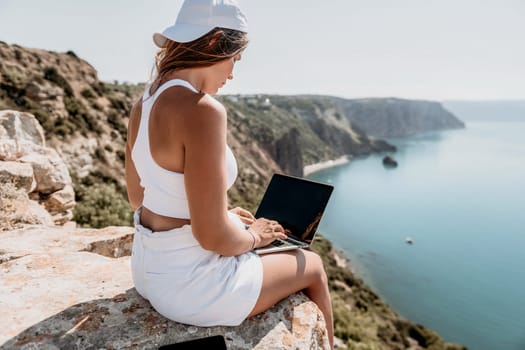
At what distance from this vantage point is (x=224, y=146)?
126cm

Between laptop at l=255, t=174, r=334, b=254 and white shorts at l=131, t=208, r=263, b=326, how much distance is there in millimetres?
292

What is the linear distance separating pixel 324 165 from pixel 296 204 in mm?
87306

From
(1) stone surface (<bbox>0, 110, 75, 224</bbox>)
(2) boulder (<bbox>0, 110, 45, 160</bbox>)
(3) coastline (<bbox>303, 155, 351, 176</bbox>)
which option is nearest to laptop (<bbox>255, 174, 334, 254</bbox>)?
(1) stone surface (<bbox>0, 110, 75, 224</bbox>)

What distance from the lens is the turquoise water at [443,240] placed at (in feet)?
89.9

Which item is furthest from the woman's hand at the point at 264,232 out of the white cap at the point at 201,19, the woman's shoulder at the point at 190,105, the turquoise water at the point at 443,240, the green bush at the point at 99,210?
the turquoise water at the point at 443,240

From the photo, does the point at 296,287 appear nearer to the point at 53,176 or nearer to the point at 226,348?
the point at 226,348

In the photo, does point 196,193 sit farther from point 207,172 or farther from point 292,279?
point 292,279

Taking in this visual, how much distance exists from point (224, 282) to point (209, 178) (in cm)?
50

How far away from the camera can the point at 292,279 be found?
1.68m

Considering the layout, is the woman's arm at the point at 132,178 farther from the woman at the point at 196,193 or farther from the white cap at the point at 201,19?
the white cap at the point at 201,19

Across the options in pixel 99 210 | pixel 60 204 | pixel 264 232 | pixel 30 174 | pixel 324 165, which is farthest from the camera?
pixel 324 165

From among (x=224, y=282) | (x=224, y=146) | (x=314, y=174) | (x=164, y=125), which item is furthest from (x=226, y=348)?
(x=314, y=174)

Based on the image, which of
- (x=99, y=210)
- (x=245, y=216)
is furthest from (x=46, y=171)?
(x=245, y=216)

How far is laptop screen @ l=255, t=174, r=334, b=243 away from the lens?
1951mm
